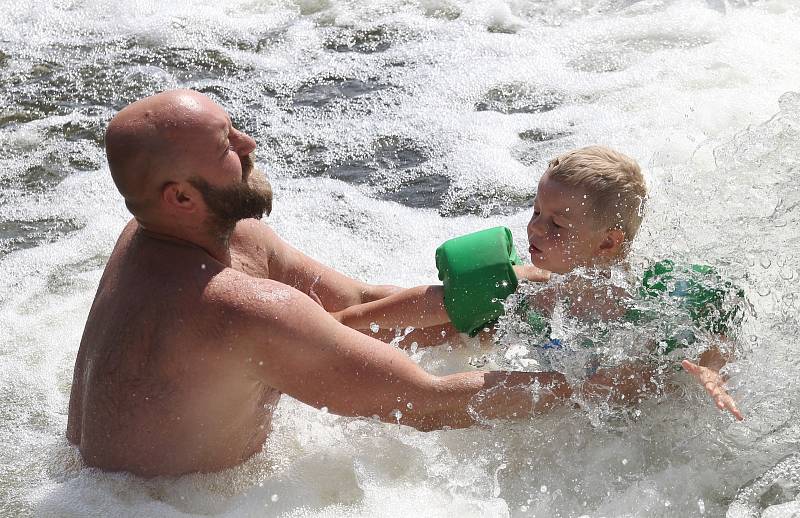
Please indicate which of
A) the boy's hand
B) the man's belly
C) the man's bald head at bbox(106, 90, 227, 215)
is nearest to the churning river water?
the man's belly

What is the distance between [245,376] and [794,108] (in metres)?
2.71

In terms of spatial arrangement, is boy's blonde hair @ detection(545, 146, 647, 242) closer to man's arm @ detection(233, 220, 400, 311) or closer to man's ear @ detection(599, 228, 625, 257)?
man's ear @ detection(599, 228, 625, 257)

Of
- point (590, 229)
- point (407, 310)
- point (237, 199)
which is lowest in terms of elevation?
point (407, 310)

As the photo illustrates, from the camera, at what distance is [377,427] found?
363cm

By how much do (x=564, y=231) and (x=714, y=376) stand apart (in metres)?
0.71

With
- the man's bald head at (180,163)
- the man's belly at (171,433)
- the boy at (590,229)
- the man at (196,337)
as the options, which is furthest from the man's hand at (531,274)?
the man's bald head at (180,163)

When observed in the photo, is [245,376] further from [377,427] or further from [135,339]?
[377,427]

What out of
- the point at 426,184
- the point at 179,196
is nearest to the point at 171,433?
the point at 179,196

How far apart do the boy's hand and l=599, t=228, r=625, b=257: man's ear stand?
1.69ft

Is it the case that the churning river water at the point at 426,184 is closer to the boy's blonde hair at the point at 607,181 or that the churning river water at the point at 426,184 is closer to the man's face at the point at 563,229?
the boy's blonde hair at the point at 607,181

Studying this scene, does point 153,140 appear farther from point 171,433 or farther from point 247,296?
point 171,433

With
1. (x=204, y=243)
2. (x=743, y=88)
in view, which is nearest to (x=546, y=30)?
(x=743, y=88)

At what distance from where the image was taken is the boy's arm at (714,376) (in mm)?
3154

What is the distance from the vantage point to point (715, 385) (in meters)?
3.24
